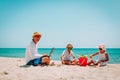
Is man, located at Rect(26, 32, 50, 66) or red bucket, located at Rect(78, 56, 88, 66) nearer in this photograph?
man, located at Rect(26, 32, 50, 66)

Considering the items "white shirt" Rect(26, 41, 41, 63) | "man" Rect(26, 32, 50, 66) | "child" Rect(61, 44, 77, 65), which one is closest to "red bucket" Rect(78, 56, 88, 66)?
"child" Rect(61, 44, 77, 65)

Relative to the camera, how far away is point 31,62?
385 inches

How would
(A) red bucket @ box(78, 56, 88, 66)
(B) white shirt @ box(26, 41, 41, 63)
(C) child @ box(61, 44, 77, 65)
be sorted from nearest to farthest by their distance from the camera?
(B) white shirt @ box(26, 41, 41, 63) → (A) red bucket @ box(78, 56, 88, 66) → (C) child @ box(61, 44, 77, 65)

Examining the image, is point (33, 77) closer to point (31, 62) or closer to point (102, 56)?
point (31, 62)

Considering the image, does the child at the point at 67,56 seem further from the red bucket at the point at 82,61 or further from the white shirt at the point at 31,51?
the white shirt at the point at 31,51

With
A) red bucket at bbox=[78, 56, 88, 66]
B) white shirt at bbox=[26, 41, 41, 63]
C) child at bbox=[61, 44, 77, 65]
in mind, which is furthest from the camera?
child at bbox=[61, 44, 77, 65]

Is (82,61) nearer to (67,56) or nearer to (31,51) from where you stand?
(67,56)

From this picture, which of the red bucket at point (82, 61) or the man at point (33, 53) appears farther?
the red bucket at point (82, 61)

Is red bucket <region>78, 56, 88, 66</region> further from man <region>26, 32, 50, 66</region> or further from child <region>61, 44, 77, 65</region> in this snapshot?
man <region>26, 32, 50, 66</region>

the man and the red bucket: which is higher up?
the man

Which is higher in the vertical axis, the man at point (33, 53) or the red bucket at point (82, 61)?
the man at point (33, 53)

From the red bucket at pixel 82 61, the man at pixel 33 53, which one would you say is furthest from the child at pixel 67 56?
the man at pixel 33 53

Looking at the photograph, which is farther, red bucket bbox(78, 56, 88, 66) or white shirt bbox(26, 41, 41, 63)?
red bucket bbox(78, 56, 88, 66)

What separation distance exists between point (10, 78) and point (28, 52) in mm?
2699
